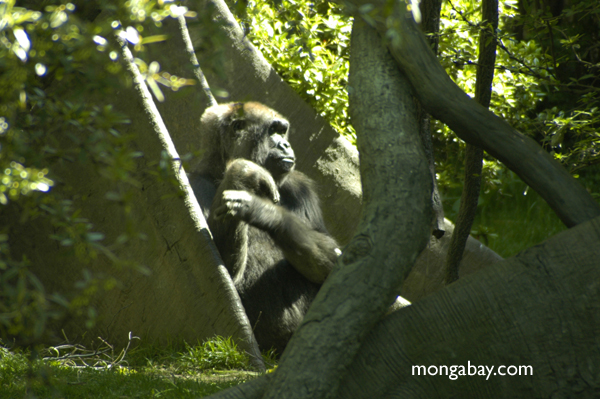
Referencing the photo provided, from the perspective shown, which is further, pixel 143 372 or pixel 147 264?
pixel 147 264

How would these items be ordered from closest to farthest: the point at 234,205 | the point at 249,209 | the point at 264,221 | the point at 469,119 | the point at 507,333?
the point at 507,333 < the point at 469,119 < the point at 234,205 < the point at 249,209 < the point at 264,221

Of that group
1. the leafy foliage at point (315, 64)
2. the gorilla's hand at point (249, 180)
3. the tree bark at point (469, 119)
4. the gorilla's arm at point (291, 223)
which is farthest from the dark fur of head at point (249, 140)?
the tree bark at point (469, 119)

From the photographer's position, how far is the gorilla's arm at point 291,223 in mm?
3644

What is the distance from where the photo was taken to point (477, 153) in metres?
3.67

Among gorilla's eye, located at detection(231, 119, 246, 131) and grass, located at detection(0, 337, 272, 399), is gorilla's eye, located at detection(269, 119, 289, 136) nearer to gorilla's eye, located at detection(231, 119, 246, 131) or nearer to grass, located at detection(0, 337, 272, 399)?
gorilla's eye, located at detection(231, 119, 246, 131)

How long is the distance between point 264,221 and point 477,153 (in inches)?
57.5

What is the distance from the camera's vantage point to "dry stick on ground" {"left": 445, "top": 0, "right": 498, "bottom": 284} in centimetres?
350

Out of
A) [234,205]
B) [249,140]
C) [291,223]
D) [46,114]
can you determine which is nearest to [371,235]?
[46,114]

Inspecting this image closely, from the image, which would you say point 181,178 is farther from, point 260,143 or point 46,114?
point 46,114

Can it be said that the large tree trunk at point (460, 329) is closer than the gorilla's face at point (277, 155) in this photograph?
Yes

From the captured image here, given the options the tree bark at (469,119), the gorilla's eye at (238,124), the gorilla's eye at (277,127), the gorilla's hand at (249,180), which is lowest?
the gorilla's hand at (249,180)

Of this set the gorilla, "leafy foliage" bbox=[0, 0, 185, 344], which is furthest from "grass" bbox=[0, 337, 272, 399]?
"leafy foliage" bbox=[0, 0, 185, 344]

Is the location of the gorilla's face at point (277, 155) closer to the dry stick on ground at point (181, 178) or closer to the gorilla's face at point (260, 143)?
the gorilla's face at point (260, 143)

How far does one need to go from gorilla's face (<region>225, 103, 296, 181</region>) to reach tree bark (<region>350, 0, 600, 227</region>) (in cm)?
229
